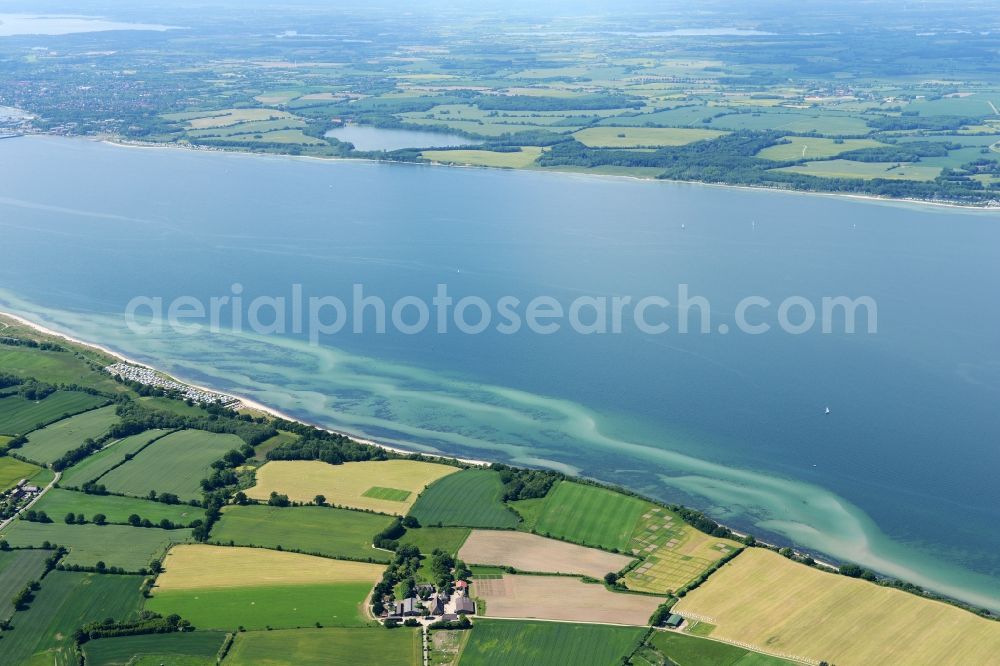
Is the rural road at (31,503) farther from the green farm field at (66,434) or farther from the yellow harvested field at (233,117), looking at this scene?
the yellow harvested field at (233,117)

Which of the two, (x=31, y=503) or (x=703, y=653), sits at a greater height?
(x=31, y=503)

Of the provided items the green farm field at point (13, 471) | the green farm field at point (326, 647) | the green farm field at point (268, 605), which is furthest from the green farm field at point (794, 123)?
the green farm field at point (326, 647)

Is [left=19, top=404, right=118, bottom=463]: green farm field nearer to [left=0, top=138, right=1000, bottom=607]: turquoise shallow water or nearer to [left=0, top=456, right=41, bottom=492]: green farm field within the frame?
[left=0, top=456, right=41, bottom=492]: green farm field

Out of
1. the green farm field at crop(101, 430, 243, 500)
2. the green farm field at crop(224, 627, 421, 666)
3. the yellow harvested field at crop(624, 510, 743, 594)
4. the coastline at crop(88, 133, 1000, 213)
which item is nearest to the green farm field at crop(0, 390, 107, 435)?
the green farm field at crop(101, 430, 243, 500)

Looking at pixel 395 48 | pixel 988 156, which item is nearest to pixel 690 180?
pixel 988 156

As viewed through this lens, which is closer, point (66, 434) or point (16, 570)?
point (16, 570)

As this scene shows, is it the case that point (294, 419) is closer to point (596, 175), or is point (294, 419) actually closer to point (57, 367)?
point (57, 367)

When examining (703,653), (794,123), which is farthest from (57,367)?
(794,123)
